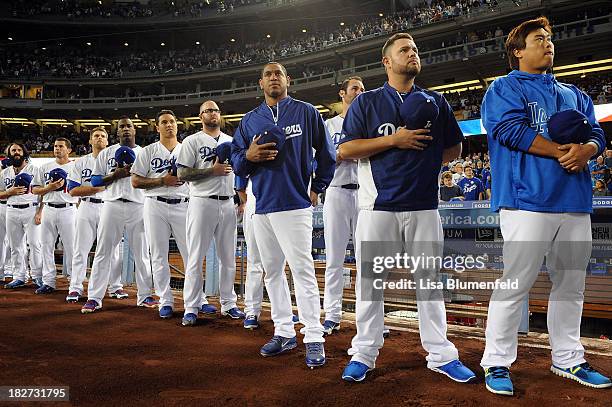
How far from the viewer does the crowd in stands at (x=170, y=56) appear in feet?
103

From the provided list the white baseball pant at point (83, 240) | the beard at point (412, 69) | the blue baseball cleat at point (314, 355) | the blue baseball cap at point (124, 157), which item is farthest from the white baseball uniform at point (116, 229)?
the beard at point (412, 69)

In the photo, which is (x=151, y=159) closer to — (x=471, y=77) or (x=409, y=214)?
(x=409, y=214)

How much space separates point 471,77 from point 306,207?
80.2 feet

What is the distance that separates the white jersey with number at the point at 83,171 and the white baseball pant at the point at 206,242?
2.26 m

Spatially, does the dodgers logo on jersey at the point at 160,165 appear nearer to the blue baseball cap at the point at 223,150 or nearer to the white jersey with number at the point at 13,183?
the blue baseball cap at the point at 223,150

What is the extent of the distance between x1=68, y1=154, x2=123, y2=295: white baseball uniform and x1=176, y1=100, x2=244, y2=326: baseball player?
205 centimetres

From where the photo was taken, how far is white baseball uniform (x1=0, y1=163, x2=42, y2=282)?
7.29 meters

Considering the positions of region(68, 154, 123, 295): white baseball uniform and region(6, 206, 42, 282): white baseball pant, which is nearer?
region(68, 154, 123, 295): white baseball uniform

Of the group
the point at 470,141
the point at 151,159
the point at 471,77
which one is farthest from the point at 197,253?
the point at 471,77

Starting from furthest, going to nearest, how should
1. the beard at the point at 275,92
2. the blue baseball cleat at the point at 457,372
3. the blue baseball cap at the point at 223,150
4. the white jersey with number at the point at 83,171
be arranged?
the white jersey with number at the point at 83,171 < the blue baseball cap at the point at 223,150 < the beard at the point at 275,92 < the blue baseball cleat at the point at 457,372

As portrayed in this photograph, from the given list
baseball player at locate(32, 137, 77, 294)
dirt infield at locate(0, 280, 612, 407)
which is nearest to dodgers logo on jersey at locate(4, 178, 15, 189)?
baseball player at locate(32, 137, 77, 294)

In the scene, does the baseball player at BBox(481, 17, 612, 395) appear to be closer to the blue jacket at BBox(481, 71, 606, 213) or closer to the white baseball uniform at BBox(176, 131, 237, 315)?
the blue jacket at BBox(481, 71, 606, 213)

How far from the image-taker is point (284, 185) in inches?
131

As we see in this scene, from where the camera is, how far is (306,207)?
336cm
